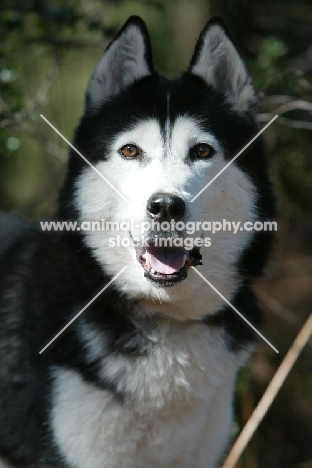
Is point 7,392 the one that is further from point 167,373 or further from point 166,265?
point 166,265

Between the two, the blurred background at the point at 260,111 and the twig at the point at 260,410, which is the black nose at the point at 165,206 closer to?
the twig at the point at 260,410

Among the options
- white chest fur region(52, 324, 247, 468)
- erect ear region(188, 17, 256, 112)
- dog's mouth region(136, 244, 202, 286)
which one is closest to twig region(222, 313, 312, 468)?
white chest fur region(52, 324, 247, 468)

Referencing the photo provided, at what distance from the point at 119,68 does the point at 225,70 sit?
0.54m

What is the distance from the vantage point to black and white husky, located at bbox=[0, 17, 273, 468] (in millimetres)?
3014

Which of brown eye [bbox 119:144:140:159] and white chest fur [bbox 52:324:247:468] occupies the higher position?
brown eye [bbox 119:144:140:159]

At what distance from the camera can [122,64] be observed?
11.2ft

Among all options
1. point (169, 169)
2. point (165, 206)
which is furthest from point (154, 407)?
point (169, 169)

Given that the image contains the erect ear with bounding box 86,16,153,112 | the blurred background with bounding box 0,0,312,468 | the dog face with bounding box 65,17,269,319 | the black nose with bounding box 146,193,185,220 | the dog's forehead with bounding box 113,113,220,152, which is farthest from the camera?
the blurred background with bounding box 0,0,312,468

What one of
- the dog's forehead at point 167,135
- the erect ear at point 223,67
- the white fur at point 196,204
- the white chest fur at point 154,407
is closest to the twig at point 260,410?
the white chest fur at point 154,407

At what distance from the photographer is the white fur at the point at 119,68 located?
332cm

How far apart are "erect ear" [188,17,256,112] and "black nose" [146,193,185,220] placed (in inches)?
34.6

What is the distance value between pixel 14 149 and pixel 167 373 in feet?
6.25

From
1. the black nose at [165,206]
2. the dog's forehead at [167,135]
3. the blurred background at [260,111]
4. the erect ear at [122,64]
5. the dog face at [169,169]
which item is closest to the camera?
the black nose at [165,206]

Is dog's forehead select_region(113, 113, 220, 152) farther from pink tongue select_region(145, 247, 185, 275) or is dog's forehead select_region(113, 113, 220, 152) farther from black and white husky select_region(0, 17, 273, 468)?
pink tongue select_region(145, 247, 185, 275)
